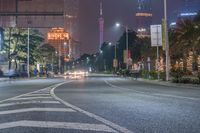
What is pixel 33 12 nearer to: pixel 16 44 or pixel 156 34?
pixel 156 34

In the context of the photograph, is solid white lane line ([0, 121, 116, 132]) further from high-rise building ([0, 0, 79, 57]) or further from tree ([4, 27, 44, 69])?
tree ([4, 27, 44, 69])

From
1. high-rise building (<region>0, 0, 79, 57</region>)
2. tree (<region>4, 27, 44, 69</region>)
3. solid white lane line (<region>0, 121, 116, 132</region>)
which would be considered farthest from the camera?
tree (<region>4, 27, 44, 69</region>)

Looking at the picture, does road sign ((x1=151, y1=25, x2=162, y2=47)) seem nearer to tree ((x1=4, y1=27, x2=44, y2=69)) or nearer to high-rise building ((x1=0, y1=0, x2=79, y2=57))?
high-rise building ((x1=0, y1=0, x2=79, y2=57))

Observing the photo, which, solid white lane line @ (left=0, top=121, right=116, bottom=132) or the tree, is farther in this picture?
the tree

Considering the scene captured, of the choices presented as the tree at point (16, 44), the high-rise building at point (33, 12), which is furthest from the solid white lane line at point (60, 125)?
the tree at point (16, 44)

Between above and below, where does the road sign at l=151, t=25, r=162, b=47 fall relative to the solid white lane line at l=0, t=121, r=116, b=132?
above

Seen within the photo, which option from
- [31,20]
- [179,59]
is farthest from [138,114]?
[179,59]

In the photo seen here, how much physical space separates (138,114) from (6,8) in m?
43.7

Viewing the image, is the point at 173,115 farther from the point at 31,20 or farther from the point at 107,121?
the point at 31,20

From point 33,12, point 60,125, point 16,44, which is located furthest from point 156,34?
point 16,44

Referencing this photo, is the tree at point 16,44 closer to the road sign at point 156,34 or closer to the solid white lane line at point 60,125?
the road sign at point 156,34

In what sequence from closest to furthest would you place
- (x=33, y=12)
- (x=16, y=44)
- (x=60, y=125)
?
(x=60, y=125) < (x=33, y=12) < (x=16, y=44)

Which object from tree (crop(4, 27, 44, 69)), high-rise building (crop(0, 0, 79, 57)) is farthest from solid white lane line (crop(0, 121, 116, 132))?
tree (crop(4, 27, 44, 69))

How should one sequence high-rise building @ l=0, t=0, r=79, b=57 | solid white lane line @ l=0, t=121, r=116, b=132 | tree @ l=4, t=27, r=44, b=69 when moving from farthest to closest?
tree @ l=4, t=27, r=44, b=69, high-rise building @ l=0, t=0, r=79, b=57, solid white lane line @ l=0, t=121, r=116, b=132
